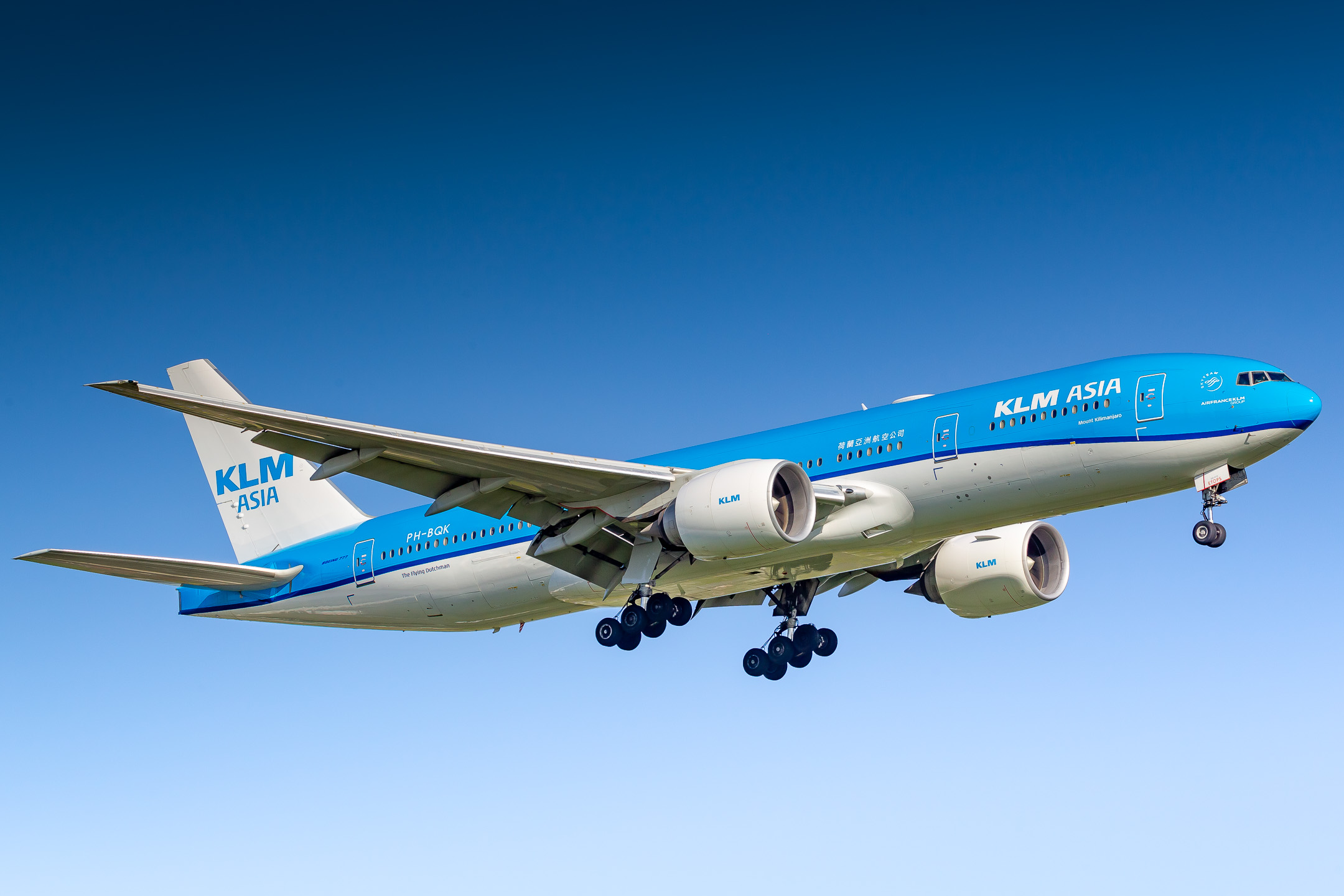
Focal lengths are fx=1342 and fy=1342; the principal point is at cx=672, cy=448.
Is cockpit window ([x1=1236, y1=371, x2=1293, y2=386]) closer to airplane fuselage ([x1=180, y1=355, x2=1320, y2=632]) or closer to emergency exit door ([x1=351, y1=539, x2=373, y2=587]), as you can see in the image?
airplane fuselage ([x1=180, y1=355, x2=1320, y2=632])

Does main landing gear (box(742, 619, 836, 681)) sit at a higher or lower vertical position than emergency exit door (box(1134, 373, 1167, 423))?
lower

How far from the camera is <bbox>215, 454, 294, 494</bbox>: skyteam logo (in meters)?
36.0

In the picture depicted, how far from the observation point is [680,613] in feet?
97.0

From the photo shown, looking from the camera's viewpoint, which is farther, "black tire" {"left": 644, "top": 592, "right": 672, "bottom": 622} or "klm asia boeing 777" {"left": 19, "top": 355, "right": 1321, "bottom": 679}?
"black tire" {"left": 644, "top": 592, "right": 672, "bottom": 622}

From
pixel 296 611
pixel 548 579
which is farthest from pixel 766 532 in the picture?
pixel 296 611

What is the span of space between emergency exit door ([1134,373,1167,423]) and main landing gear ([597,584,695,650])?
34.0 ft

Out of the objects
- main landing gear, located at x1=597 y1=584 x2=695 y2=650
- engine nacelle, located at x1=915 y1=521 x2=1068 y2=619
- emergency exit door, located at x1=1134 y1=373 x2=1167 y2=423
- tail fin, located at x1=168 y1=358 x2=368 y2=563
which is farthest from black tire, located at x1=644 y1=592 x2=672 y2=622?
emergency exit door, located at x1=1134 y1=373 x2=1167 y2=423

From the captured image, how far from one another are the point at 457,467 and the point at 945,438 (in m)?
9.31

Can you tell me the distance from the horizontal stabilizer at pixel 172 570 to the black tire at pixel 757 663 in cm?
1118

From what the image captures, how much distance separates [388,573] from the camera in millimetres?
31453

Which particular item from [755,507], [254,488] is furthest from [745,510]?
[254,488]

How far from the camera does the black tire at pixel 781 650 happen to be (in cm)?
3219

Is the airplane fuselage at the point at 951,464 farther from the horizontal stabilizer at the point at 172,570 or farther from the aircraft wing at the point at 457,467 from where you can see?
the horizontal stabilizer at the point at 172,570

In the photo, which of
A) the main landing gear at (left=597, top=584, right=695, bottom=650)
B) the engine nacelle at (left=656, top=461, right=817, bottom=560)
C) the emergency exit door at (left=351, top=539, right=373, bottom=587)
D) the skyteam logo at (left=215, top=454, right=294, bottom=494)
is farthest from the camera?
the skyteam logo at (left=215, top=454, right=294, bottom=494)
